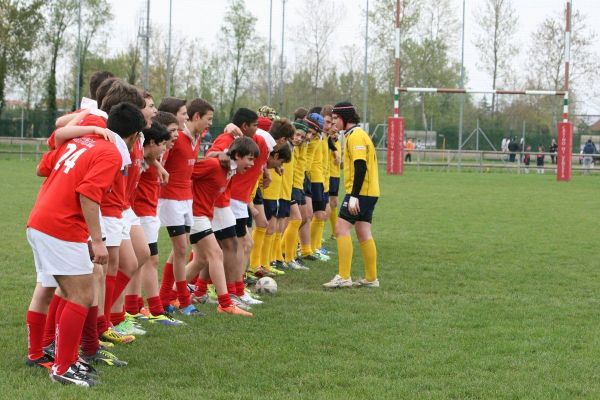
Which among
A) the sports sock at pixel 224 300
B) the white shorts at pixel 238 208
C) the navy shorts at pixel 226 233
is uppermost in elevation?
the white shorts at pixel 238 208

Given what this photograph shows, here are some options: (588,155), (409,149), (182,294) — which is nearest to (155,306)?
(182,294)

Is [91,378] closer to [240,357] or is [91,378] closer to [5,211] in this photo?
[240,357]

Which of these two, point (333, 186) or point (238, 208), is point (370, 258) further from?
point (333, 186)

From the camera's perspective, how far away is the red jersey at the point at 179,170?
6.95m

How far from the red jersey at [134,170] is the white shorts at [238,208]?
1.98 metres

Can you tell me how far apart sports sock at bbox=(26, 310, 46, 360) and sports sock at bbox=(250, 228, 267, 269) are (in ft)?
14.4

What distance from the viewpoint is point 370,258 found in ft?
28.8

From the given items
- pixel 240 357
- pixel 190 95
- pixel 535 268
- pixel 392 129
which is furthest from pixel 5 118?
pixel 240 357

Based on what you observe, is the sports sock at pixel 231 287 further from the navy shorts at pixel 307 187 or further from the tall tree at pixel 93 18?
the tall tree at pixel 93 18

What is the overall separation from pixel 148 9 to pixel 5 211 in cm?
1989

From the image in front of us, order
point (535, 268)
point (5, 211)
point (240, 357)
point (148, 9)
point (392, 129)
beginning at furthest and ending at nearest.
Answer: point (148, 9) → point (392, 129) → point (5, 211) → point (535, 268) → point (240, 357)

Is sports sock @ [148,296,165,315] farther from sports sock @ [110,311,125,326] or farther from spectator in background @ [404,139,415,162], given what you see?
spectator in background @ [404,139,415,162]

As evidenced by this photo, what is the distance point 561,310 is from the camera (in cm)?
751

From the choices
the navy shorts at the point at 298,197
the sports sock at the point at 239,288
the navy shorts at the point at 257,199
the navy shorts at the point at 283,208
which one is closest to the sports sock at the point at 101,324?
the sports sock at the point at 239,288
